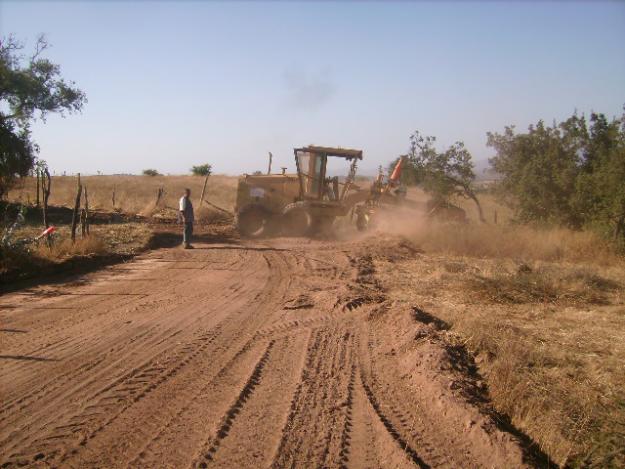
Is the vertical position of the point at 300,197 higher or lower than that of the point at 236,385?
higher

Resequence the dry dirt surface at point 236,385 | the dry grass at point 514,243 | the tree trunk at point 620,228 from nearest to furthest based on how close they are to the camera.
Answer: the dry dirt surface at point 236,385 → the dry grass at point 514,243 → the tree trunk at point 620,228

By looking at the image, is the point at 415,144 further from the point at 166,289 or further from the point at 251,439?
the point at 251,439

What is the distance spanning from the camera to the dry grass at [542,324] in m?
4.10

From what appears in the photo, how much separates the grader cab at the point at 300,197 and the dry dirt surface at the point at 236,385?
771 centimetres

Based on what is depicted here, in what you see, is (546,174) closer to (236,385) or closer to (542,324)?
(542,324)

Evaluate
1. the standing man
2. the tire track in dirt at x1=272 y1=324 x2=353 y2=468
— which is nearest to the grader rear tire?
the standing man

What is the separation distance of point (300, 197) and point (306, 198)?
0.92 feet

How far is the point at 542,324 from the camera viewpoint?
7.05 m

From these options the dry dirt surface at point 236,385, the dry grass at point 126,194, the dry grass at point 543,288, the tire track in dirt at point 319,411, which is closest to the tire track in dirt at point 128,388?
the dry dirt surface at point 236,385

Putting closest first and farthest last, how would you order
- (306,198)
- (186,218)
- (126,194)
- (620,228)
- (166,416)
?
(166,416) → (620,228) → (186,218) → (306,198) → (126,194)

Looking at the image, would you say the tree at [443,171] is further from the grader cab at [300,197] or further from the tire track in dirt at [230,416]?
the tire track in dirt at [230,416]

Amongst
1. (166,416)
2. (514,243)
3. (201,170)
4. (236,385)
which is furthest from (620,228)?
(201,170)

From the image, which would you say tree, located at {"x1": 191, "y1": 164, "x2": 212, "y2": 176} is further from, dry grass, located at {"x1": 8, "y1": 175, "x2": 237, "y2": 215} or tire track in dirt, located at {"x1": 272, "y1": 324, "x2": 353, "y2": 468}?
tire track in dirt, located at {"x1": 272, "y1": 324, "x2": 353, "y2": 468}

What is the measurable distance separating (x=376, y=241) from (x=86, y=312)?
9349 mm
